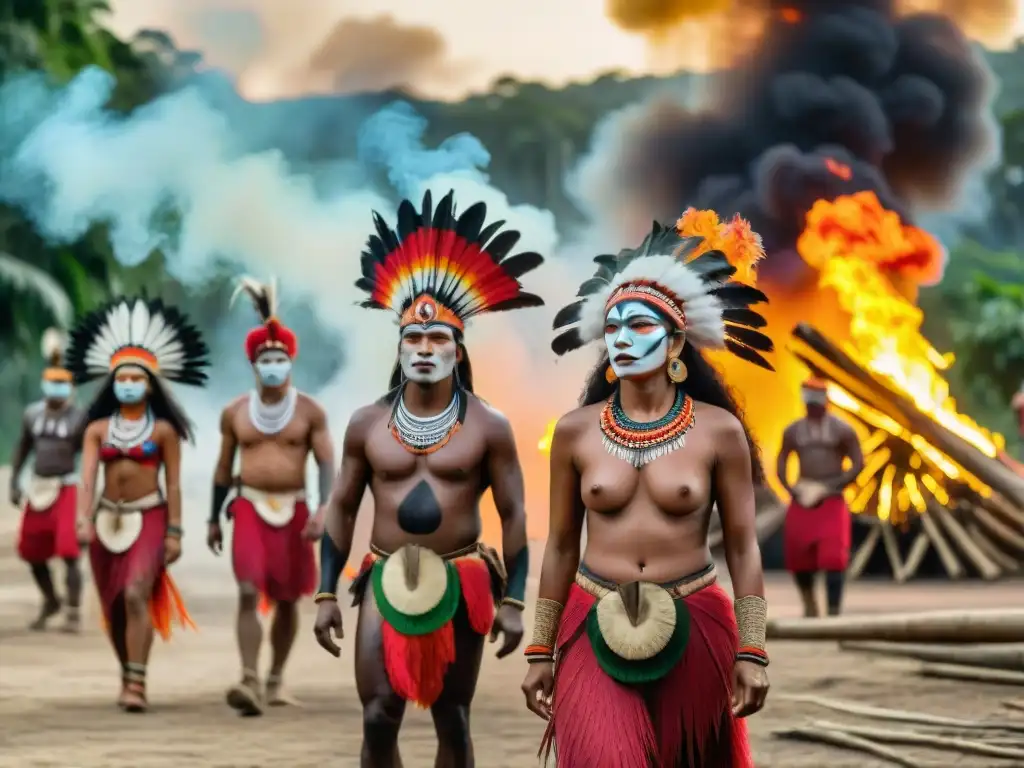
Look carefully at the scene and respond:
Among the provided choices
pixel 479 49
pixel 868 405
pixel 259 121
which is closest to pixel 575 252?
pixel 479 49

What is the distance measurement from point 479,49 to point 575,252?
12.6ft

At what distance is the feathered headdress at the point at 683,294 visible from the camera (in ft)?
17.2

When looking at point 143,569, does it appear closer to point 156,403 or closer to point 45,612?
point 156,403

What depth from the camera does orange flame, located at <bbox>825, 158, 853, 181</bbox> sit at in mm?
29031

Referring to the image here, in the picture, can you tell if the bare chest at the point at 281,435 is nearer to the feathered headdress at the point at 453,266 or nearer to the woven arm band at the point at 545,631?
the feathered headdress at the point at 453,266

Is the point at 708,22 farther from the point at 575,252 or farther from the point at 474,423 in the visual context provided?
the point at 474,423

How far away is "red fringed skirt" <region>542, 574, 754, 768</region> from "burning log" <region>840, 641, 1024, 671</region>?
186 inches

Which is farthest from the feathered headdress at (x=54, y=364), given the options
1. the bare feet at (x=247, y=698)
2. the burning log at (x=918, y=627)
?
the burning log at (x=918, y=627)

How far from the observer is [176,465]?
30.6 feet

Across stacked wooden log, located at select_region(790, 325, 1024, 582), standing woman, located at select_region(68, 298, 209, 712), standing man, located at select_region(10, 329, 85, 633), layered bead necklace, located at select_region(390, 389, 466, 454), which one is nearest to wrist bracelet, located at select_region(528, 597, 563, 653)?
layered bead necklace, located at select_region(390, 389, 466, 454)

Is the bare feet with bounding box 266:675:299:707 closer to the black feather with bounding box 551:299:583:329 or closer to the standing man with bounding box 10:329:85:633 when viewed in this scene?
the standing man with bounding box 10:329:85:633

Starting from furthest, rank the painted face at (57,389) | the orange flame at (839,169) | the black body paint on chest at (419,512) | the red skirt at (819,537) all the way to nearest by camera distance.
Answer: the orange flame at (839,169)
the painted face at (57,389)
the red skirt at (819,537)
the black body paint on chest at (419,512)

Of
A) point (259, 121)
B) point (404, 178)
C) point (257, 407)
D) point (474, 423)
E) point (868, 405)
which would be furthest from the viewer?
point (259, 121)

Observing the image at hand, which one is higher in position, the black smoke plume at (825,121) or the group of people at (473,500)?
the black smoke plume at (825,121)
